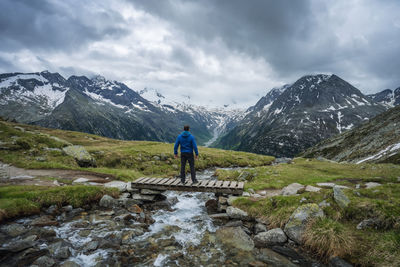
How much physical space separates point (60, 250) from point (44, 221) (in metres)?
3.11

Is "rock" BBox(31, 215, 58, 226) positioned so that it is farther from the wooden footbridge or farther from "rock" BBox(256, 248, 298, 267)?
"rock" BBox(256, 248, 298, 267)

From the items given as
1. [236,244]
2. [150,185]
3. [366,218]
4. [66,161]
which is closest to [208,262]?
[236,244]

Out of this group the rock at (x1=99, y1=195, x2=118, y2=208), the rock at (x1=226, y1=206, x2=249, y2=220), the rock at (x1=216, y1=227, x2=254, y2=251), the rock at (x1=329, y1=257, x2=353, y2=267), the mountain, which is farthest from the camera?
the mountain

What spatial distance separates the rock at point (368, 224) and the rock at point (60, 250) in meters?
12.6

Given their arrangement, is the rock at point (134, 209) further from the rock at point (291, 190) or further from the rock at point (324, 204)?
the rock at point (324, 204)

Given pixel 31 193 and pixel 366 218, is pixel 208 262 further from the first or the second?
pixel 31 193

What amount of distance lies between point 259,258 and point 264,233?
6.28 ft

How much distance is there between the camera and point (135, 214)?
13156 millimetres

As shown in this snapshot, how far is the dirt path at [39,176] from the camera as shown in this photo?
15.3 metres

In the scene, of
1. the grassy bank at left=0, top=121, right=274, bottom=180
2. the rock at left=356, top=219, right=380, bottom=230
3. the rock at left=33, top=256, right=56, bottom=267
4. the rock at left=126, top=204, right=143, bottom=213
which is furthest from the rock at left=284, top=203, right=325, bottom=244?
the grassy bank at left=0, top=121, right=274, bottom=180

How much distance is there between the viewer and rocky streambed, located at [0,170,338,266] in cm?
834

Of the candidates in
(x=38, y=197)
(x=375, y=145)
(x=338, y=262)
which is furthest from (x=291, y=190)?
(x=375, y=145)

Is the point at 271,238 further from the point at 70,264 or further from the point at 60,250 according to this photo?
the point at 60,250

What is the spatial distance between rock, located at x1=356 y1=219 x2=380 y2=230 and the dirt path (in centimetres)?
1828
